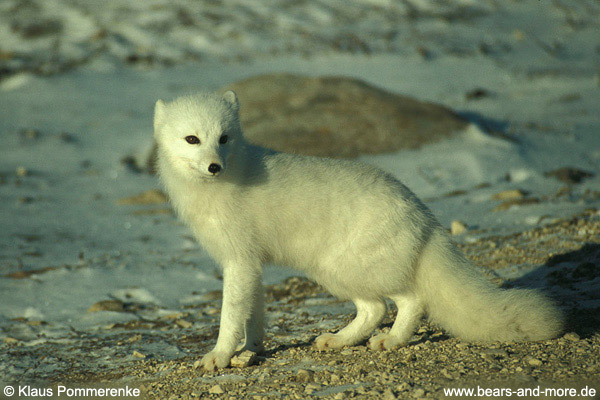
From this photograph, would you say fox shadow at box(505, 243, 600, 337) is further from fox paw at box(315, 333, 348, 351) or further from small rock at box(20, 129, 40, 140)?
small rock at box(20, 129, 40, 140)

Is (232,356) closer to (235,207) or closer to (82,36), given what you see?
(235,207)

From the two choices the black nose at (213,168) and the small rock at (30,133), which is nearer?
the black nose at (213,168)

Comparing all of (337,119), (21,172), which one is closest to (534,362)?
(337,119)

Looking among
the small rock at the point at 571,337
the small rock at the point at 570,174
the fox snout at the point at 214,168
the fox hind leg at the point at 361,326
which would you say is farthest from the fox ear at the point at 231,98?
the small rock at the point at 570,174

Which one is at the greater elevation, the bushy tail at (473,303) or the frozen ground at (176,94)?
the bushy tail at (473,303)

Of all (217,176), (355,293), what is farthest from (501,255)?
(217,176)

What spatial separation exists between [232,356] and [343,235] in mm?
1016

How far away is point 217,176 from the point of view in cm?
369

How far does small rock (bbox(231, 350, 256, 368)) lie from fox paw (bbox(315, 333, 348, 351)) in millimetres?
419

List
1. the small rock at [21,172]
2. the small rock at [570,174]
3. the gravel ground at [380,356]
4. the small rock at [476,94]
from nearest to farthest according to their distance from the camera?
1. the gravel ground at [380,356]
2. the small rock at [570,174]
3. the small rock at [21,172]
4. the small rock at [476,94]

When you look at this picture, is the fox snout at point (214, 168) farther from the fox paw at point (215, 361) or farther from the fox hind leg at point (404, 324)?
the fox hind leg at point (404, 324)

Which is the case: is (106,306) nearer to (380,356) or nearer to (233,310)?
(233,310)

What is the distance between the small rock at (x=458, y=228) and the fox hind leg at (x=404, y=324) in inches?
95.3

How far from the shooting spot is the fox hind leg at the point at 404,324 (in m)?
3.76
